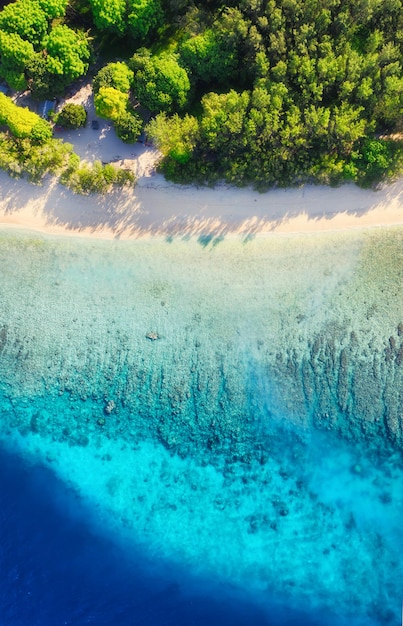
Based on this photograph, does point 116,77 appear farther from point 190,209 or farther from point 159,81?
point 190,209

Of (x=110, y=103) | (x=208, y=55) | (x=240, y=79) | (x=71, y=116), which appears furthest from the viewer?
(x=71, y=116)

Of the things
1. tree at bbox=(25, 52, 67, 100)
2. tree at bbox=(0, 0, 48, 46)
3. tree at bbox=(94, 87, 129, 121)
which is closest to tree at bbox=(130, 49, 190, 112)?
tree at bbox=(94, 87, 129, 121)

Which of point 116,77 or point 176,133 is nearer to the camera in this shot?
point 176,133

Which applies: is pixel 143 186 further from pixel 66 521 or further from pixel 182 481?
pixel 66 521

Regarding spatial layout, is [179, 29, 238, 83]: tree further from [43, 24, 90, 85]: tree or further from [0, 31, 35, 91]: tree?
[0, 31, 35, 91]: tree

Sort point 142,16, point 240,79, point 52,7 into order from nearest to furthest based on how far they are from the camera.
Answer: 1. point 142,16
2. point 52,7
3. point 240,79

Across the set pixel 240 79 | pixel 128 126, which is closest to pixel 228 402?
pixel 128 126

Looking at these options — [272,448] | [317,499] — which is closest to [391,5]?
[272,448]
